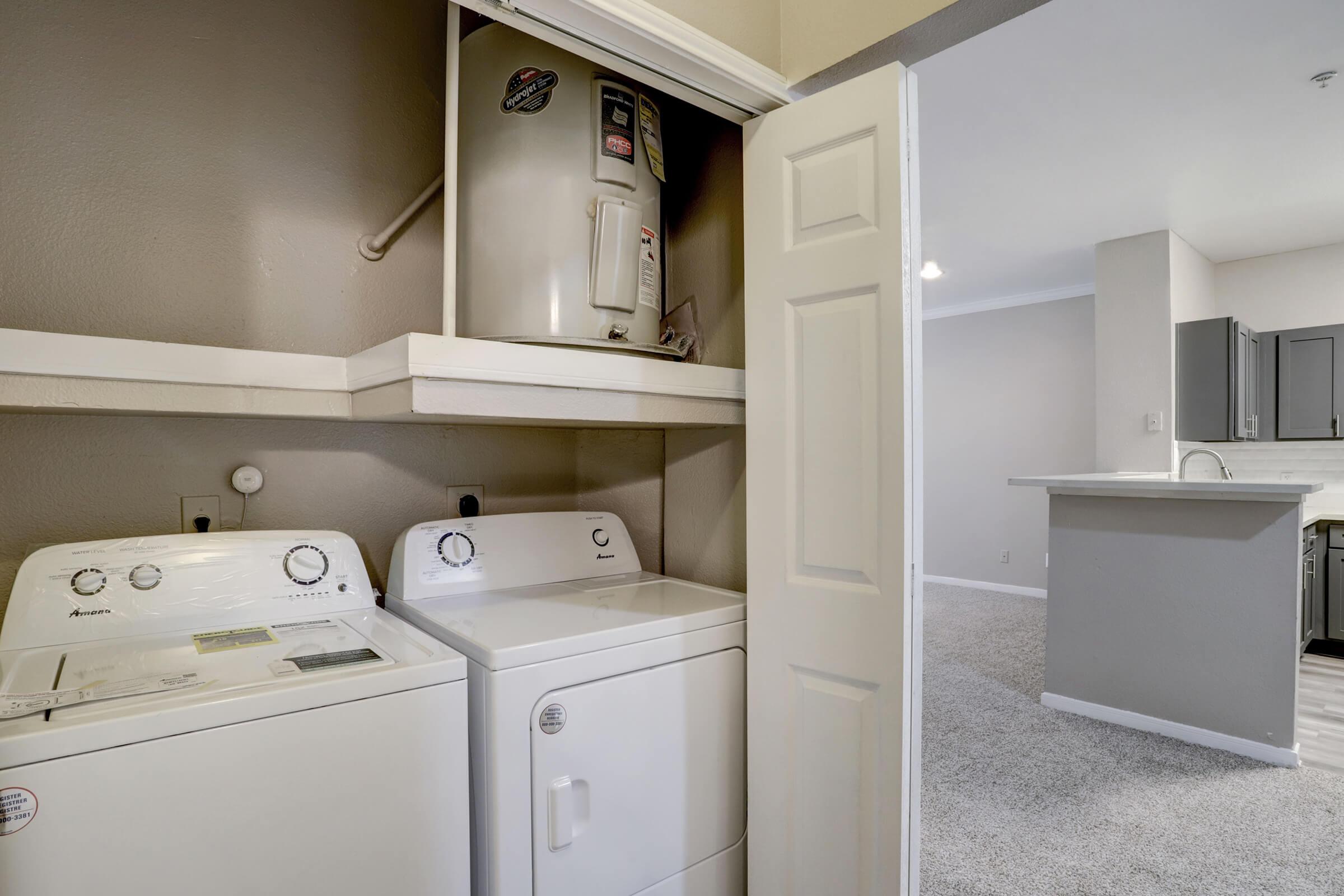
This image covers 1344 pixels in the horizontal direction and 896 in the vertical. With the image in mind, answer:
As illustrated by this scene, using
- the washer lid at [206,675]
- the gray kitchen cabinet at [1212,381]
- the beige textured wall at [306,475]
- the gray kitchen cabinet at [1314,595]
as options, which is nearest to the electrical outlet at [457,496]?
the beige textured wall at [306,475]

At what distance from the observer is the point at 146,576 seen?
4.16 ft

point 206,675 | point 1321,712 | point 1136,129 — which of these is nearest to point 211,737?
point 206,675

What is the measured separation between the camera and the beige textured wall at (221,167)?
53.7 inches

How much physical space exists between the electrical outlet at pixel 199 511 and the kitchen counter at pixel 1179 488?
9.63 feet

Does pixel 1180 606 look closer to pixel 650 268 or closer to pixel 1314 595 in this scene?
pixel 1314 595

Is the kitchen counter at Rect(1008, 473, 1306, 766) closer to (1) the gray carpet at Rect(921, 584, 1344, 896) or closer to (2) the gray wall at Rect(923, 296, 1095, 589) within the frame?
(1) the gray carpet at Rect(921, 584, 1344, 896)

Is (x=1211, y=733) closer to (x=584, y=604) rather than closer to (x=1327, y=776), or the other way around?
(x=1327, y=776)

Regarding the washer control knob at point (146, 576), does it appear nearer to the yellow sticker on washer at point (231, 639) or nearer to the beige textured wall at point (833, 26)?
the yellow sticker on washer at point (231, 639)

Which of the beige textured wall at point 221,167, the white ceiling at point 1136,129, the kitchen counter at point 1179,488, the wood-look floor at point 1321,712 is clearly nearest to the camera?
the beige textured wall at point 221,167

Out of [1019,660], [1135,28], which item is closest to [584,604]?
[1135,28]

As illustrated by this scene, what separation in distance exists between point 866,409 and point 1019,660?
3234mm

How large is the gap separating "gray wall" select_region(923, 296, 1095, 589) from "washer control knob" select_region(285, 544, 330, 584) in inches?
204

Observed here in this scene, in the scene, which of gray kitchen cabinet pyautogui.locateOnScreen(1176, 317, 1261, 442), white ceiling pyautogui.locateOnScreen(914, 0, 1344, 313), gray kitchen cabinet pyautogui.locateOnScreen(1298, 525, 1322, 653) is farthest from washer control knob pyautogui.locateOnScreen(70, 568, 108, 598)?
gray kitchen cabinet pyautogui.locateOnScreen(1298, 525, 1322, 653)

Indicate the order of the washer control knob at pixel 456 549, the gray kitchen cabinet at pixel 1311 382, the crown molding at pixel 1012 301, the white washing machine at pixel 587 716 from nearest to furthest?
the white washing machine at pixel 587 716, the washer control knob at pixel 456 549, the gray kitchen cabinet at pixel 1311 382, the crown molding at pixel 1012 301
